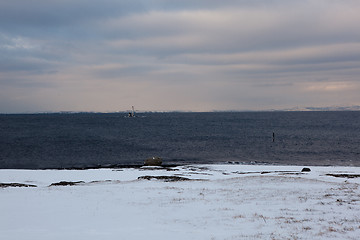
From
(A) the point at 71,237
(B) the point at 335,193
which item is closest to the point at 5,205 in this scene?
(A) the point at 71,237

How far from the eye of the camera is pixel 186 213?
15.8m

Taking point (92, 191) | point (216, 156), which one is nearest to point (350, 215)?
point (92, 191)

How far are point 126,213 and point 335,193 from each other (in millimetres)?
13889

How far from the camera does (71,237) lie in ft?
38.4

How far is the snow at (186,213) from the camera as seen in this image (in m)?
12.3

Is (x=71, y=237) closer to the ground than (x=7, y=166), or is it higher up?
higher up

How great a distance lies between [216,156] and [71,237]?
52.1 meters

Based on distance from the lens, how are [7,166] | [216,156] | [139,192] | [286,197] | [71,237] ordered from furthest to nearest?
[216,156], [7,166], [139,192], [286,197], [71,237]

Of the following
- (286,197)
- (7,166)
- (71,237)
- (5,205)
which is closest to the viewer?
(71,237)

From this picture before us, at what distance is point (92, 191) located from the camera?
72.5 feet

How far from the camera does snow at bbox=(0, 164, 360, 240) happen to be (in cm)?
1230

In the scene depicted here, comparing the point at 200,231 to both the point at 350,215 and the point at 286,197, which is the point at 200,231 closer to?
the point at 350,215

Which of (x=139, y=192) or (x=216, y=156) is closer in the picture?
(x=139, y=192)

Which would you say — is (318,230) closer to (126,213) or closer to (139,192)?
(126,213)
